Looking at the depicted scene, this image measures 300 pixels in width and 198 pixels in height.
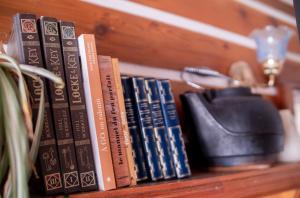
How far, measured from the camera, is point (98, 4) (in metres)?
0.93

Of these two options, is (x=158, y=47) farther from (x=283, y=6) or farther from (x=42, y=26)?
(x=283, y=6)

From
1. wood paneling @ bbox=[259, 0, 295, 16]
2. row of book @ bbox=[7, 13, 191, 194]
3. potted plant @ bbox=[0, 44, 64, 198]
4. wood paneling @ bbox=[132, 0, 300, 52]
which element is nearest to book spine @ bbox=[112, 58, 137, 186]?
row of book @ bbox=[7, 13, 191, 194]

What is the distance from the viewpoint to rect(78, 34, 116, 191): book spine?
59 centimetres

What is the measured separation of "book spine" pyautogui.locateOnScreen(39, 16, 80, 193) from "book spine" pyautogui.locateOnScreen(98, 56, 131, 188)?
8 centimetres

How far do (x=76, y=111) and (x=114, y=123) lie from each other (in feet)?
0.26

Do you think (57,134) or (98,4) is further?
(98,4)

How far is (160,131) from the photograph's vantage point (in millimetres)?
757

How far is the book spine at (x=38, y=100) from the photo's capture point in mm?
541

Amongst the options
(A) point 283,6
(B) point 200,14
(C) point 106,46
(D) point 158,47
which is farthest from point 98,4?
(A) point 283,6

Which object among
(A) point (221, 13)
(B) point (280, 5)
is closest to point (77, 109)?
(A) point (221, 13)

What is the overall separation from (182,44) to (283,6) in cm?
87

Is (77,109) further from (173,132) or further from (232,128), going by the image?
(232,128)

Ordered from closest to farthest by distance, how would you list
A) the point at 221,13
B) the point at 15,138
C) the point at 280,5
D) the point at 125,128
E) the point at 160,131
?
the point at 15,138 → the point at 125,128 → the point at 160,131 → the point at 221,13 → the point at 280,5

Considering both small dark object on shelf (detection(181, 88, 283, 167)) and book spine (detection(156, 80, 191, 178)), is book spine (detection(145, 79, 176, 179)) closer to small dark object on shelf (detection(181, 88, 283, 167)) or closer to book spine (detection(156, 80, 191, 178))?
book spine (detection(156, 80, 191, 178))
